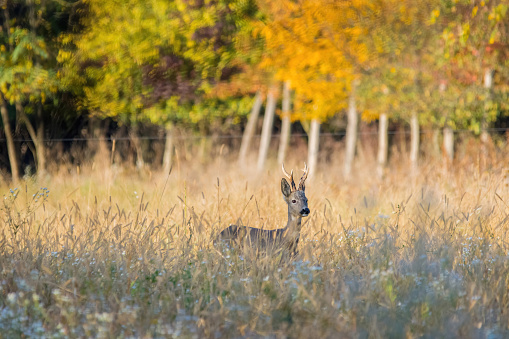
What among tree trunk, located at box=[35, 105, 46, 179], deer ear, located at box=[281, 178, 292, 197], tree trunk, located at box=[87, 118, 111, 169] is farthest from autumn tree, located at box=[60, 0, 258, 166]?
deer ear, located at box=[281, 178, 292, 197]

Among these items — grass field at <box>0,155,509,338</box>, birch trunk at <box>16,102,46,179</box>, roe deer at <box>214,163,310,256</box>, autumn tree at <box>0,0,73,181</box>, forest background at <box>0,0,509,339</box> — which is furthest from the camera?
birch trunk at <box>16,102,46,179</box>

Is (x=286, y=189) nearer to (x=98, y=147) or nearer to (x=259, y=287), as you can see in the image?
(x=259, y=287)

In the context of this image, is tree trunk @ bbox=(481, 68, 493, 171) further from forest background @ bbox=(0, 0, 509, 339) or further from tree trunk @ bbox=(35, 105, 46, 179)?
tree trunk @ bbox=(35, 105, 46, 179)

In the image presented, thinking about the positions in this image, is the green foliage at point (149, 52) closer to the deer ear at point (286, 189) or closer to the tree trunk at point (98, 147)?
the tree trunk at point (98, 147)

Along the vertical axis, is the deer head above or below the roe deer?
above

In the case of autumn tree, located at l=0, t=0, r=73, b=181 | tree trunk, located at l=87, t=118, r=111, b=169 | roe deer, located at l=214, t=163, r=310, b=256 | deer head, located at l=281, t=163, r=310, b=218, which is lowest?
roe deer, located at l=214, t=163, r=310, b=256

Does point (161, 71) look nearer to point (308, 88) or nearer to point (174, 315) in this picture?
point (308, 88)

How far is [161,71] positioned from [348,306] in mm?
9053

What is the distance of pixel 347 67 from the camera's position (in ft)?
41.1

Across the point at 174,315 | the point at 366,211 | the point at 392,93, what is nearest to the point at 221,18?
the point at 392,93

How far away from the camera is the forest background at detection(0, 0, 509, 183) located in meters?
10.1

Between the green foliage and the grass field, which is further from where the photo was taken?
the green foliage

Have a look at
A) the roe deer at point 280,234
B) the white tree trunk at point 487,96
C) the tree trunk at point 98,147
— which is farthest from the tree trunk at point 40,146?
the white tree trunk at point 487,96

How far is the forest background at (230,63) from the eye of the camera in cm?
1013
